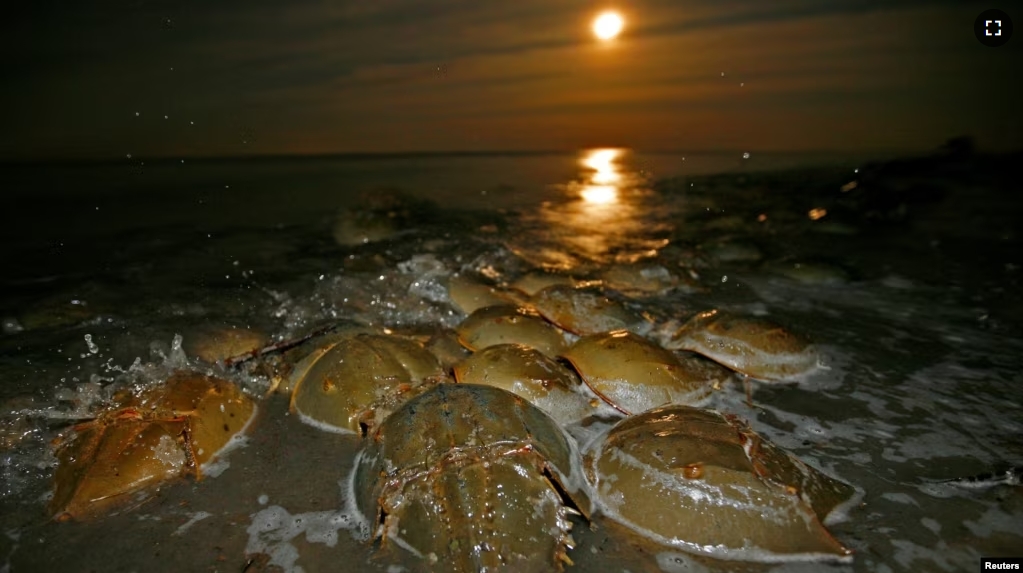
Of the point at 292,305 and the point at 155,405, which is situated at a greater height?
the point at 155,405

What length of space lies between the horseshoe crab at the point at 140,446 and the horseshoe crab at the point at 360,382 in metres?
0.36

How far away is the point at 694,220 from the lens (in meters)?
8.08

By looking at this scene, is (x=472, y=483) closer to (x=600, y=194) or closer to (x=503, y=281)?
(x=503, y=281)

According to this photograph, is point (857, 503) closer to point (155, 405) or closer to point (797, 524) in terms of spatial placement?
point (797, 524)

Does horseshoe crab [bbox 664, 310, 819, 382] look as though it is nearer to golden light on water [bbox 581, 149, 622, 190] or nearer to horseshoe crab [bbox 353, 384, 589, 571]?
horseshoe crab [bbox 353, 384, 589, 571]

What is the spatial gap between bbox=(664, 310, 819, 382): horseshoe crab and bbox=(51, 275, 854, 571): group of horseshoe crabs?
17 mm

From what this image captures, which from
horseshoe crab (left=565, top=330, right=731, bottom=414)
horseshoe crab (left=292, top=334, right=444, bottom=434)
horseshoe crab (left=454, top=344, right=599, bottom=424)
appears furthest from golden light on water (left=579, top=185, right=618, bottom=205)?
horseshoe crab (left=292, top=334, right=444, bottom=434)

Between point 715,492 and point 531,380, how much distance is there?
914mm

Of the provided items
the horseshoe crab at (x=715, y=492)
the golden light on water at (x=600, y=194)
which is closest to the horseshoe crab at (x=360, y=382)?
the horseshoe crab at (x=715, y=492)

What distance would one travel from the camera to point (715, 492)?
5.57ft

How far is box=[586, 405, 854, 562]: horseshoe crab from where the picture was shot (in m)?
1.66

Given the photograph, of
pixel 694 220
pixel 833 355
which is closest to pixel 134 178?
pixel 694 220

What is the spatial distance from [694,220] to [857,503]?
6.53 metres

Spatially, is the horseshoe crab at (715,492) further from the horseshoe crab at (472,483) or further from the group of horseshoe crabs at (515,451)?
the horseshoe crab at (472,483)
